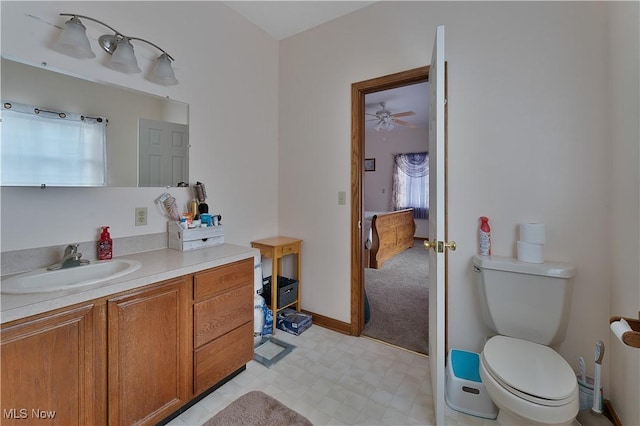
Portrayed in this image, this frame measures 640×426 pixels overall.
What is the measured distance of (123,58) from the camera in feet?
5.20

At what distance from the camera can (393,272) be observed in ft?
13.7

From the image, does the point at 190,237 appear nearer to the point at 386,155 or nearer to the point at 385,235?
the point at 385,235

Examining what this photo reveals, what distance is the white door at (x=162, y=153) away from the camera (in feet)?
5.82

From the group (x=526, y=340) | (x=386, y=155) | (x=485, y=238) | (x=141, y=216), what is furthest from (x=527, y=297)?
(x=386, y=155)

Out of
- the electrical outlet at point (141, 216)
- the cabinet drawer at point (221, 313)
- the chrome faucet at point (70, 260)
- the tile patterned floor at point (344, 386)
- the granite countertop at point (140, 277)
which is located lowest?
the tile patterned floor at point (344, 386)

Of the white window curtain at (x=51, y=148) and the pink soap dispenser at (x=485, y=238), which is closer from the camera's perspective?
the white window curtain at (x=51, y=148)

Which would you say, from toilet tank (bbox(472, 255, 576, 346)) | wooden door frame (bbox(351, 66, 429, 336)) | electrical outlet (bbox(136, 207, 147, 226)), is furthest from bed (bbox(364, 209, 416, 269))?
electrical outlet (bbox(136, 207, 147, 226))

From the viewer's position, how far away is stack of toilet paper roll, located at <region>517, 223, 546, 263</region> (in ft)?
5.28

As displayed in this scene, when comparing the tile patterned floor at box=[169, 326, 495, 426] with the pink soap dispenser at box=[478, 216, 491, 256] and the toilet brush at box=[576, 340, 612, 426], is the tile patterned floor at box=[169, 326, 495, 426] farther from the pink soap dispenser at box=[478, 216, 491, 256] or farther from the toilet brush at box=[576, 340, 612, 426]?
the pink soap dispenser at box=[478, 216, 491, 256]

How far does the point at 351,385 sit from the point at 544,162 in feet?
5.77

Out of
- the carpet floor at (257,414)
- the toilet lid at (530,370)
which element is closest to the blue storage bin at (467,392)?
the toilet lid at (530,370)

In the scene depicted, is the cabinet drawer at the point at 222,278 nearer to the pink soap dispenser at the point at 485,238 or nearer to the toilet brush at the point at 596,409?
the pink soap dispenser at the point at 485,238

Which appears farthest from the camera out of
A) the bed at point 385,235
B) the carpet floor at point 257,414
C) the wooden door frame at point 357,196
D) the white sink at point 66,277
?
the bed at point 385,235

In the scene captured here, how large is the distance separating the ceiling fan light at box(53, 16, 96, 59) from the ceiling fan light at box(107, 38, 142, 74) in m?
0.11
